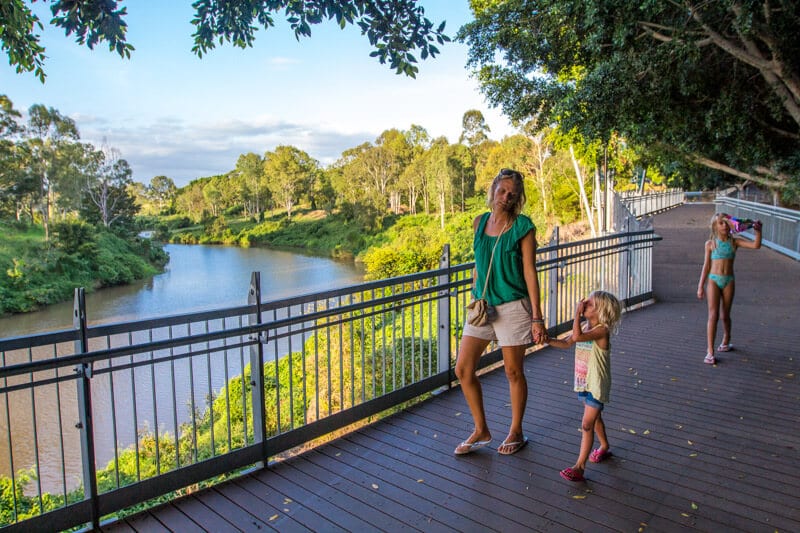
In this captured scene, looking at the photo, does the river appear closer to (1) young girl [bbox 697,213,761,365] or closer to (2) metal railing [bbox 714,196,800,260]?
(1) young girl [bbox 697,213,761,365]

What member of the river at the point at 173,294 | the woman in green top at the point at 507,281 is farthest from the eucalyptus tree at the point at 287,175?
the woman in green top at the point at 507,281

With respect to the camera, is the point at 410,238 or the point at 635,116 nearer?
the point at 635,116

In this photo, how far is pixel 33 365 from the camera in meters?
2.77

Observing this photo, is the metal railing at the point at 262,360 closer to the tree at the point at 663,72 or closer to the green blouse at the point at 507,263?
the green blouse at the point at 507,263

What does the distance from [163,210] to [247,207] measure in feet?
71.0

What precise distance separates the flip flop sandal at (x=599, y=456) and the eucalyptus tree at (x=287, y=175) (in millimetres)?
77816

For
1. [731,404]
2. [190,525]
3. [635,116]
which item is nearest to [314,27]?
[190,525]

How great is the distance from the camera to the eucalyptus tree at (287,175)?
268 feet

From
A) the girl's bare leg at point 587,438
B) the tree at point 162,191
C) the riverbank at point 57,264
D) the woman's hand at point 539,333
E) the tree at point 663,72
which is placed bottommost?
the riverbank at point 57,264

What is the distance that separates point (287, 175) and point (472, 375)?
8119cm

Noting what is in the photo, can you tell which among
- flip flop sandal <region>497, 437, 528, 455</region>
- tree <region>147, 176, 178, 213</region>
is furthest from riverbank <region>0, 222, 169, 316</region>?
tree <region>147, 176, 178, 213</region>

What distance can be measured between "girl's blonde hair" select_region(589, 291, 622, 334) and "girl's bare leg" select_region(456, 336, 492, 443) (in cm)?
74

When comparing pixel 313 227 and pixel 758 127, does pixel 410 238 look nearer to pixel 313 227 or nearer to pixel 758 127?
pixel 313 227

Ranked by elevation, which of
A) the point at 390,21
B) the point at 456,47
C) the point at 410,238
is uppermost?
the point at 456,47
